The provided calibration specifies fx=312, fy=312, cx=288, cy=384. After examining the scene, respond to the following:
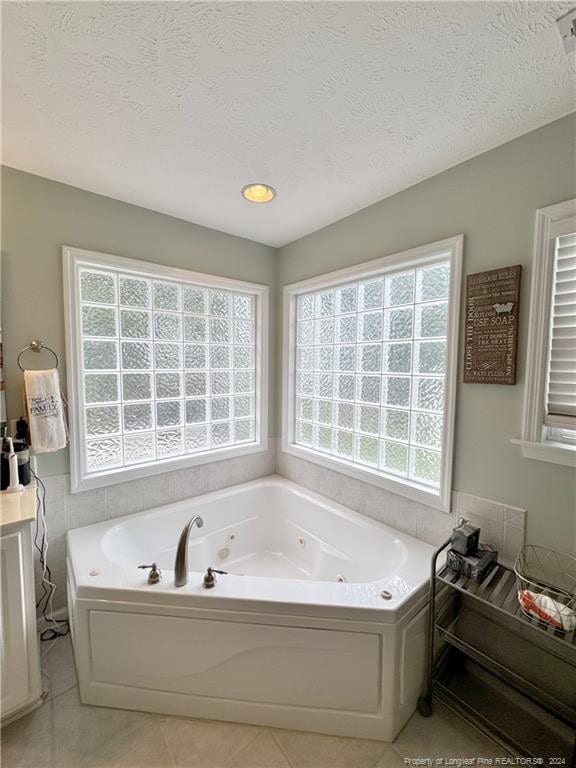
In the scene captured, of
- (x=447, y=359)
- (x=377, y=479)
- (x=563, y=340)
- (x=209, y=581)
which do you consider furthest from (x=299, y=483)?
(x=563, y=340)

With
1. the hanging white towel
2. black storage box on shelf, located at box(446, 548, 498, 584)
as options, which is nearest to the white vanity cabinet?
the hanging white towel

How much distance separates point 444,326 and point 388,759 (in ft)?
6.30

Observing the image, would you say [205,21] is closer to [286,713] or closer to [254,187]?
[254,187]

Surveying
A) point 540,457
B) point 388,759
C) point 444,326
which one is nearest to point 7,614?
point 388,759

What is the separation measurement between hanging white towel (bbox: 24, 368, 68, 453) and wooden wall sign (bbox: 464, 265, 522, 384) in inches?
84.7

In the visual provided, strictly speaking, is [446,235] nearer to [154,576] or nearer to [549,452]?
[549,452]

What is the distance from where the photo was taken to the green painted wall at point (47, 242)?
1636 mm

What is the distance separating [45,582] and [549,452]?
105 inches

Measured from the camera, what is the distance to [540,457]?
1337mm

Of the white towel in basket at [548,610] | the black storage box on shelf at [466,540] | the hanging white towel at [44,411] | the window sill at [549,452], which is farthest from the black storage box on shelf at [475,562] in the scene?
the hanging white towel at [44,411]

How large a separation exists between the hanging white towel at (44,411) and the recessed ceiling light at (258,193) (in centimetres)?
147

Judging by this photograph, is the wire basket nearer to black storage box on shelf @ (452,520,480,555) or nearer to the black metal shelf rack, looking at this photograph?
the black metal shelf rack

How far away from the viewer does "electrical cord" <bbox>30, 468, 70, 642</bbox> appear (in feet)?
5.75

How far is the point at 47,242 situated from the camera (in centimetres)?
173
